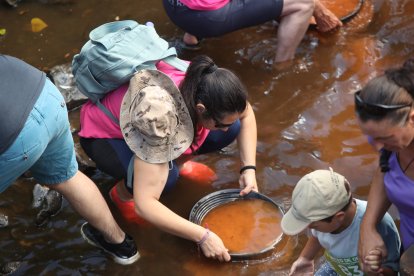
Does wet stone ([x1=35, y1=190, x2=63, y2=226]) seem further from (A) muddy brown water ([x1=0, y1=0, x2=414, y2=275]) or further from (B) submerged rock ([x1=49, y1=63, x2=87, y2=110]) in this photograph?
(B) submerged rock ([x1=49, y1=63, x2=87, y2=110])

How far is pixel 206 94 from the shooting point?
2762mm

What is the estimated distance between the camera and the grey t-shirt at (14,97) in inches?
90.0

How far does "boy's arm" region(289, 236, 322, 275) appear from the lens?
8.54 feet

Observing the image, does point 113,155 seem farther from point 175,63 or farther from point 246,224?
point 246,224

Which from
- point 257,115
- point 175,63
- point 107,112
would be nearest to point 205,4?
point 257,115

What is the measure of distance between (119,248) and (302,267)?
3.51 feet

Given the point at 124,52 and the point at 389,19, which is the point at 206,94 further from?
the point at 389,19

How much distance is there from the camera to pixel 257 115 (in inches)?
164

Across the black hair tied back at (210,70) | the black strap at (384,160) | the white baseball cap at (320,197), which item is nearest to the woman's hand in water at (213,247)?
the white baseball cap at (320,197)

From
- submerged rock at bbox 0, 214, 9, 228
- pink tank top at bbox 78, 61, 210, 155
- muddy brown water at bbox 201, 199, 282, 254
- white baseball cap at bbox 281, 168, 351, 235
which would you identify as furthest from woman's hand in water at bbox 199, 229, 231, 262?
submerged rock at bbox 0, 214, 9, 228

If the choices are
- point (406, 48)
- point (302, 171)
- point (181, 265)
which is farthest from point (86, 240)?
point (406, 48)

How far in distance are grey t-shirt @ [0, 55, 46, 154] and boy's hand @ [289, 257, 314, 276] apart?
56.5 inches

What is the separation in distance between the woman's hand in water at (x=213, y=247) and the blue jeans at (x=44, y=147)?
80cm

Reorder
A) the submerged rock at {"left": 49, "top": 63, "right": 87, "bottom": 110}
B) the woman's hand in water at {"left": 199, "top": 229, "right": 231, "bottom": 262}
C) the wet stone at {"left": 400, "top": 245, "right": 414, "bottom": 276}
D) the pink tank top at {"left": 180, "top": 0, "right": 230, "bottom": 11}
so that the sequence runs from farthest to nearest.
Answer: the submerged rock at {"left": 49, "top": 63, "right": 87, "bottom": 110}, the pink tank top at {"left": 180, "top": 0, "right": 230, "bottom": 11}, the woman's hand in water at {"left": 199, "top": 229, "right": 231, "bottom": 262}, the wet stone at {"left": 400, "top": 245, "right": 414, "bottom": 276}
